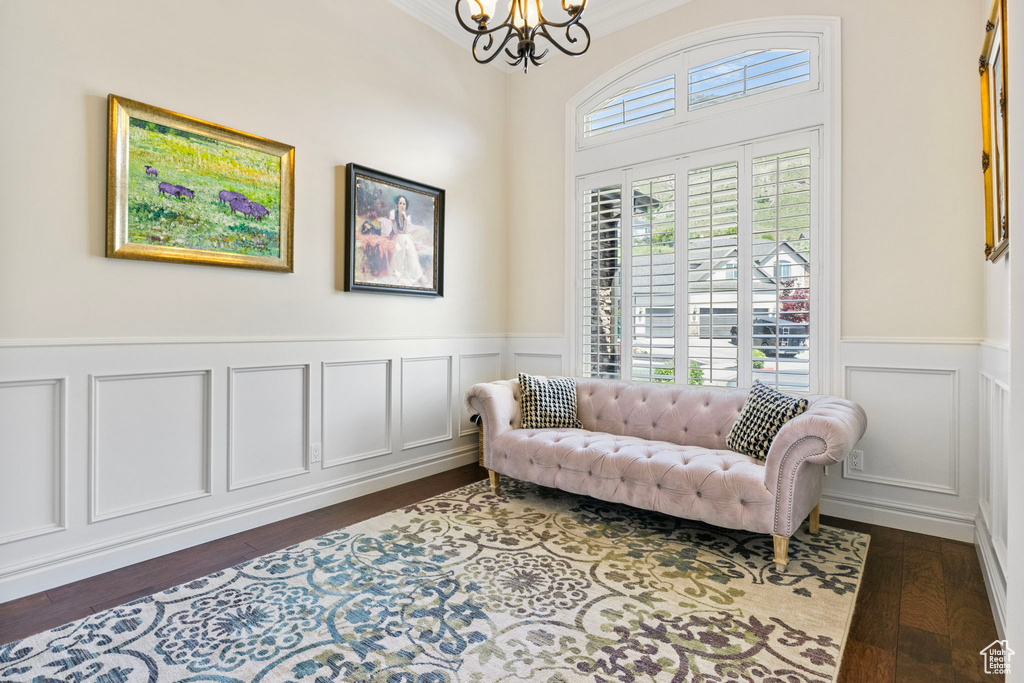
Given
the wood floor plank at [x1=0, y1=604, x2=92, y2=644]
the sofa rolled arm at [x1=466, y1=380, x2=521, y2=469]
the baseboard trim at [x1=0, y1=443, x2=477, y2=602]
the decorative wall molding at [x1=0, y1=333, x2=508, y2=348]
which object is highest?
the decorative wall molding at [x1=0, y1=333, x2=508, y2=348]

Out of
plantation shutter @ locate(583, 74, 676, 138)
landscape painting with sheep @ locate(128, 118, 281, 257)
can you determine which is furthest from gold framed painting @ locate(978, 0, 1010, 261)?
landscape painting with sheep @ locate(128, 118, 281, 257)

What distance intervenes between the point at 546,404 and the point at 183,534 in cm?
217

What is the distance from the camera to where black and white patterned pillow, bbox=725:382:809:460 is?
2811 millimetres

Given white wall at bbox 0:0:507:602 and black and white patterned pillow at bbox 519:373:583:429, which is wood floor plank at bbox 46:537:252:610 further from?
black and white patterned pillow at bbox 519:373:583:429

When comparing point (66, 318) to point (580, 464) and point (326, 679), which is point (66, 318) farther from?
point (580, 464)

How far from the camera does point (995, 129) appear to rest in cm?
225

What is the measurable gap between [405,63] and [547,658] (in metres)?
3.73

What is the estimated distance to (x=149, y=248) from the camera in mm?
2545

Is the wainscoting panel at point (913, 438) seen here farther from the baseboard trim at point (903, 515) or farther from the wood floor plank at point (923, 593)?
the wood floor plank at point (923, 593)

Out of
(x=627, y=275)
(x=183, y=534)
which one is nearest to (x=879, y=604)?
(x=627, y=275)

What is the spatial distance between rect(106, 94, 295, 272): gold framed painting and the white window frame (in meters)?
2.31

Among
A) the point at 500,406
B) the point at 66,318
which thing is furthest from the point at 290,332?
the point at 500,406

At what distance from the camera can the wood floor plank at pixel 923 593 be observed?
204 cm

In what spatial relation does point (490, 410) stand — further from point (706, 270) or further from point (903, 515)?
point (903, 515)
